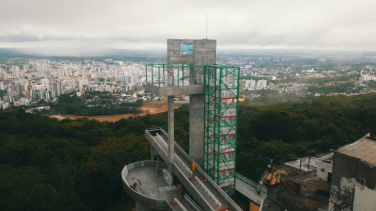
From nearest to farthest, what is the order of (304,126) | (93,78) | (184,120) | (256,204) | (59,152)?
1. (256,204)
2. (59,152)
3. (304,126)
4. (184,120)
5. (93,78)

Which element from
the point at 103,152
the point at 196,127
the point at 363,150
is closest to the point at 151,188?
the point at 196,127

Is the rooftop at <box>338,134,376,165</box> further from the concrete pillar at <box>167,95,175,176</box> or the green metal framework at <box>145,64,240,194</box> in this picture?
the concrete pillar at <box>167,95,175,176</box>

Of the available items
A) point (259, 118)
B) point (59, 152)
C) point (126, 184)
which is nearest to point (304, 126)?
point (259, 118)

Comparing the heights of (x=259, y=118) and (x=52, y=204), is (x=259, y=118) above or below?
above

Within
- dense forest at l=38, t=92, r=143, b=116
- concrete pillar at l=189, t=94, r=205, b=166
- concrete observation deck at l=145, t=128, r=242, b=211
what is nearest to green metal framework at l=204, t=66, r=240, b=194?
concrete pillar at l=189, t=94, r=205, b=166

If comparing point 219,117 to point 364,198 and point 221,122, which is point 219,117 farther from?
point 364,198

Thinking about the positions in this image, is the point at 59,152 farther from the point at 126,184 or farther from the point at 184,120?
the point at 184,120

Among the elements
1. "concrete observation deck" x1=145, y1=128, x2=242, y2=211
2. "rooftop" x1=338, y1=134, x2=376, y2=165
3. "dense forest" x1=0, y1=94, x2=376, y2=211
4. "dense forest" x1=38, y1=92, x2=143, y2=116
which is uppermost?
"rooftop" x1=338, y1=134, x2=376, y2=165
